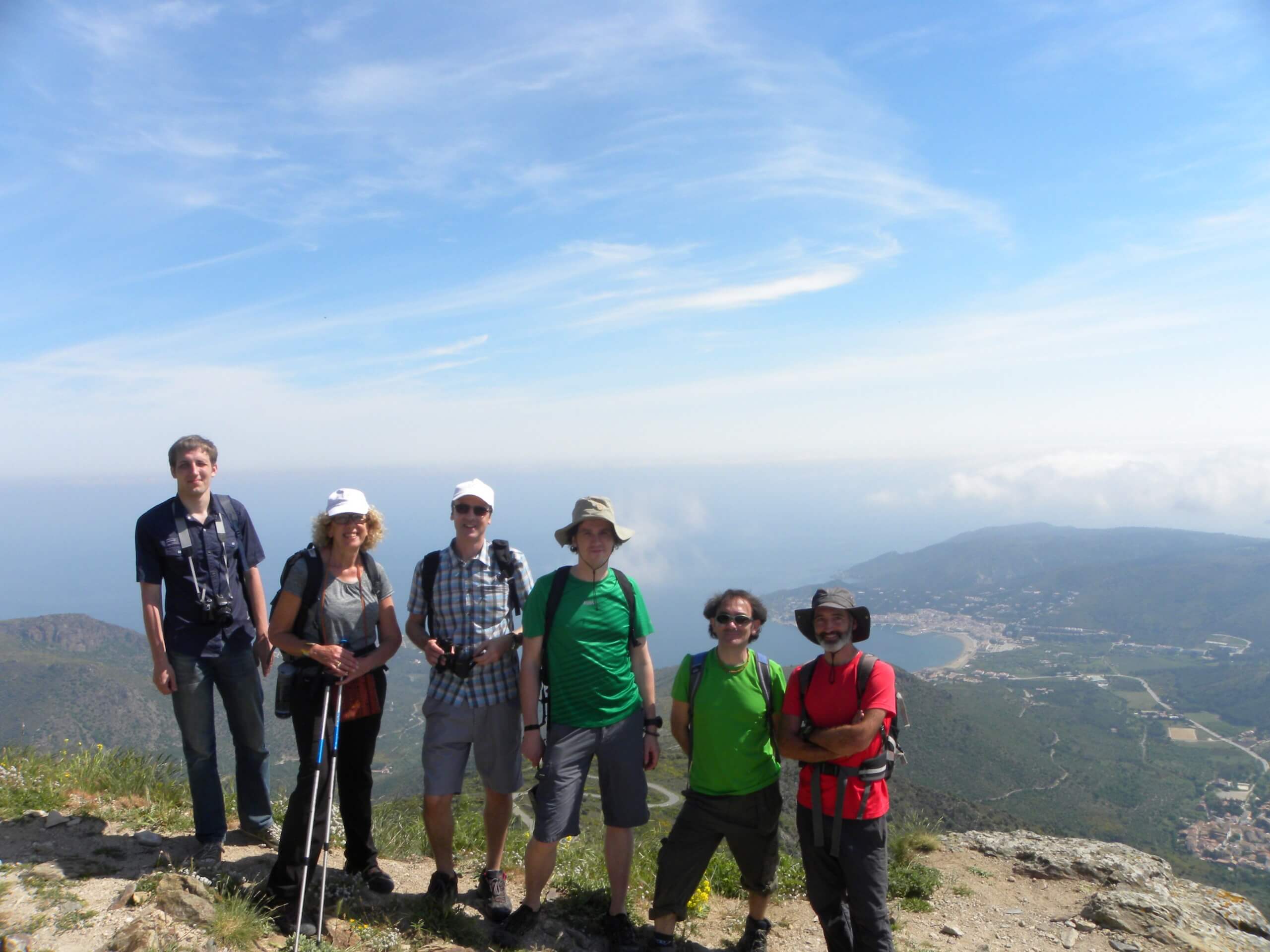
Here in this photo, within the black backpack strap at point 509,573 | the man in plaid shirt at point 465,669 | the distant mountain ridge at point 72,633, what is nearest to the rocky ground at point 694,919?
the man in plaid shirt at point 465,669

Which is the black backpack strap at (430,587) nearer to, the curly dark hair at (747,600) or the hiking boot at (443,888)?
the hiking boot at (443,888)

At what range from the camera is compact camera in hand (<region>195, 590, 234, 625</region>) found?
456cm

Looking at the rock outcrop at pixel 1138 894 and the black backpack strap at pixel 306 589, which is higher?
the black backpack strap at pixel 306 589

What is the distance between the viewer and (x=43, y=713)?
66.9 meters

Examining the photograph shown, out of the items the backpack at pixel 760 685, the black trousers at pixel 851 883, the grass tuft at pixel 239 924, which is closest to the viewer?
the grass tuft at pixel 239 924

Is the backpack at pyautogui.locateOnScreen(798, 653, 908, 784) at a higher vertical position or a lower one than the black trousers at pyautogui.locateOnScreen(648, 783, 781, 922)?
higher

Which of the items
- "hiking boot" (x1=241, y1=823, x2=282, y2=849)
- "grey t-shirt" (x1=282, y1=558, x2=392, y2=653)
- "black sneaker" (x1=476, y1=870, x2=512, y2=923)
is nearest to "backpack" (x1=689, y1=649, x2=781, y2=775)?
"black sneaker" (x1=476, y1=870, x2=512, y2=923)

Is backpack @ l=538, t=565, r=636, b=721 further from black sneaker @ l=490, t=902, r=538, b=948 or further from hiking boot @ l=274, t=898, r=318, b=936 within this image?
hiking boot @ l=274, t=898, r=318, b=936

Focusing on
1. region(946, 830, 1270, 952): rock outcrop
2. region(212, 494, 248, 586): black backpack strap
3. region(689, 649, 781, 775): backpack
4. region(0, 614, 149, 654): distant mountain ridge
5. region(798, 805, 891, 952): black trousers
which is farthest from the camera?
region(0, 614, 149, 654): distant mountain ridge

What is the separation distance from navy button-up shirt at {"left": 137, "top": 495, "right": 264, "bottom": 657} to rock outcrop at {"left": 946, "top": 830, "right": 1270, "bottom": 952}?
23.3 ft

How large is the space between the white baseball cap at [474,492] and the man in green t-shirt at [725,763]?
160 centimetres

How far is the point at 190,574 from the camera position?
458cm

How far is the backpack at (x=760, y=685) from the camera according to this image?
4.61 m

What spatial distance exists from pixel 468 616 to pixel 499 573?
34 centimetres
